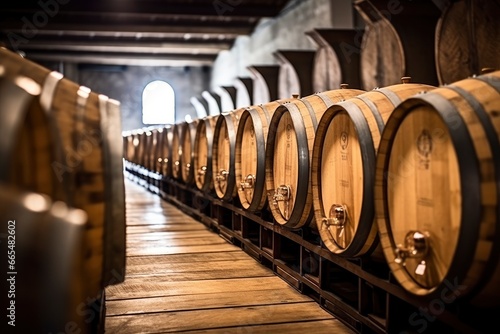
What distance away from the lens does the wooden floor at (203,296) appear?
262cm

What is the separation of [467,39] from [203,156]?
9.56 feet

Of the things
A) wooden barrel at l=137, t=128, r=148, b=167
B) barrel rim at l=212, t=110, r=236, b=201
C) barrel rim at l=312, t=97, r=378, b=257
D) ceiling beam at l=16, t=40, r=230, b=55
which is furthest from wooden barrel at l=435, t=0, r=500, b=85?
ceiling beam at l=16, t=40, r=230, b=55

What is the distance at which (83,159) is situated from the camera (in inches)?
71.3

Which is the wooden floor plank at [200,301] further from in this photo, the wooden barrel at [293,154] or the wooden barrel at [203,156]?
the wooden barrel at [203,156]

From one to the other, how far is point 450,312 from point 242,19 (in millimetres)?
13355

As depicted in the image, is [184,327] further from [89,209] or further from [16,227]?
[16,227]

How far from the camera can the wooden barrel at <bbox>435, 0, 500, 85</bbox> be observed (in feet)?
11.7

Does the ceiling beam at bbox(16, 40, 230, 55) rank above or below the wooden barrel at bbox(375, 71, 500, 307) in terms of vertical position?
above

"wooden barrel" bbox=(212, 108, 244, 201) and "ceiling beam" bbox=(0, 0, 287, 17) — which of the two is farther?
"ceiling beam" bbox=(0, 0, 287, 17)

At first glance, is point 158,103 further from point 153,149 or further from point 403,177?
point 403,177

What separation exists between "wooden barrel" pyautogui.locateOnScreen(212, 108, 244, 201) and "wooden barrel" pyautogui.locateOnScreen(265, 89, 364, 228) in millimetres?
880

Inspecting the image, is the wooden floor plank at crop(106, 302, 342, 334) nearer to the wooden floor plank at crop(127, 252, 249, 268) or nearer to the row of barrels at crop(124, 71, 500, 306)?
the row of barrels at crop(124, 71, 500, 306)

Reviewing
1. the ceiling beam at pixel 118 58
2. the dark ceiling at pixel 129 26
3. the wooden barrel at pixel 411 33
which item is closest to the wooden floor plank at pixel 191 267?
the wooden barrel at pixel 411 33

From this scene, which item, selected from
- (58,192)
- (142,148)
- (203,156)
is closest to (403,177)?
(58,192)
